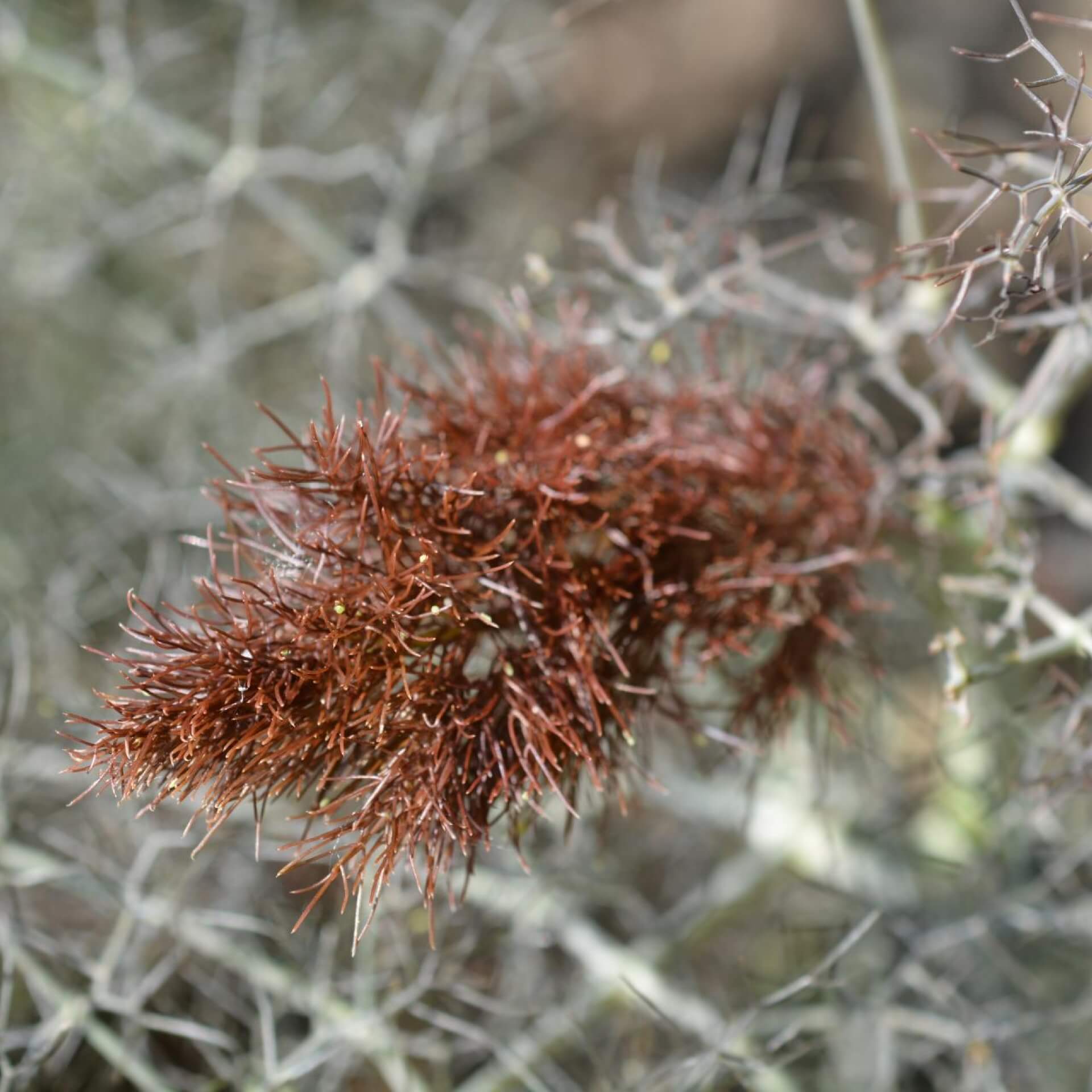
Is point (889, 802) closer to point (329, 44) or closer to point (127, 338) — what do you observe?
point (127, 338)

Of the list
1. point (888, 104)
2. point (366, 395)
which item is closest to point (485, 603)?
point (888, 104)

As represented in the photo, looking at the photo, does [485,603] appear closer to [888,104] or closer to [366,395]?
[888,104]

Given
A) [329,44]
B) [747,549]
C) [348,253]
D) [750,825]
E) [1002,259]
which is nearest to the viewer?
[1002,259]

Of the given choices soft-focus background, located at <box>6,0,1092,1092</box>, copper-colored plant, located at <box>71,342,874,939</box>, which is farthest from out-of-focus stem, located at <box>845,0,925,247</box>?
copper-colored plant, located at <box>71,342,874,939</box>

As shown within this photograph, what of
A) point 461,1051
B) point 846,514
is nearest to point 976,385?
point 846,514

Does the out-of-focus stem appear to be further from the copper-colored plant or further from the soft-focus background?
the copper-colored plant
